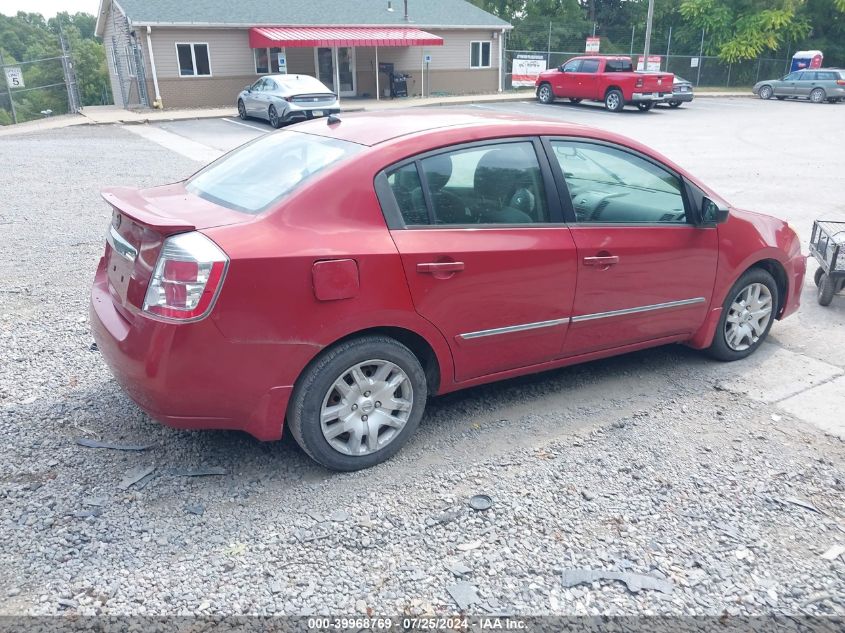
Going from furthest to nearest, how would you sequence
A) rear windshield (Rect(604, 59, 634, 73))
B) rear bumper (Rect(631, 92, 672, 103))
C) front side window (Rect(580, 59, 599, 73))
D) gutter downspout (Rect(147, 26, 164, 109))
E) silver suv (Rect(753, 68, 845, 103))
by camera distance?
silver suv (Rect(753, 68, 845, 103)) < front side window (Rect(580, 59, 599, 73)) < rear windshield (Rect(604, 59, 634, 73)) < rear bumper (Rect(631, 92, 672, 103)) < gutter downspout (Rect(147, 26, 164, 109))

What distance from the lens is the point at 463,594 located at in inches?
110

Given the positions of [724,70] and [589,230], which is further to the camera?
[724,70]

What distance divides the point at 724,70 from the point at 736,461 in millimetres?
44883

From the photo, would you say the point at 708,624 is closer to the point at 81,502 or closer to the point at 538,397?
the point at 538,397

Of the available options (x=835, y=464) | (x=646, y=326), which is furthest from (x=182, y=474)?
(x=835, y=464)

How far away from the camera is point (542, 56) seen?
37.1m

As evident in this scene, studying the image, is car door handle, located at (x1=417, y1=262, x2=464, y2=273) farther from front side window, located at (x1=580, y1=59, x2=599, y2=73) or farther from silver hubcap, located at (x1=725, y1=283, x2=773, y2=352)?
front side window, located at (x1=580, y1=59, x2=599, y2=73)

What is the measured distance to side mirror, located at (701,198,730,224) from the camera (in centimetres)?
445

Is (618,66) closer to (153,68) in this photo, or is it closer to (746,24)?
(153,68)

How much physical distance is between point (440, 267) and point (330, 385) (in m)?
0.80

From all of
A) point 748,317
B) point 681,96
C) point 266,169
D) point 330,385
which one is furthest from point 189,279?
point 681,96

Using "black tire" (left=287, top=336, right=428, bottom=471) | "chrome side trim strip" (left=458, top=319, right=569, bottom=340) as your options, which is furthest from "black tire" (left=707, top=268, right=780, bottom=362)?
"black tire" (left=287, top=336, right=428, bottom=471)

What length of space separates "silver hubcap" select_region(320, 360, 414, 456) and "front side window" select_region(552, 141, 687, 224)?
4.79ft

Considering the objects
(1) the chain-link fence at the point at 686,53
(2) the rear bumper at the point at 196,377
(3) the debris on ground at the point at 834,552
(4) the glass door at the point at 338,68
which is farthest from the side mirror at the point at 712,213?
(1) the chain-link fence at the point at 686,53
